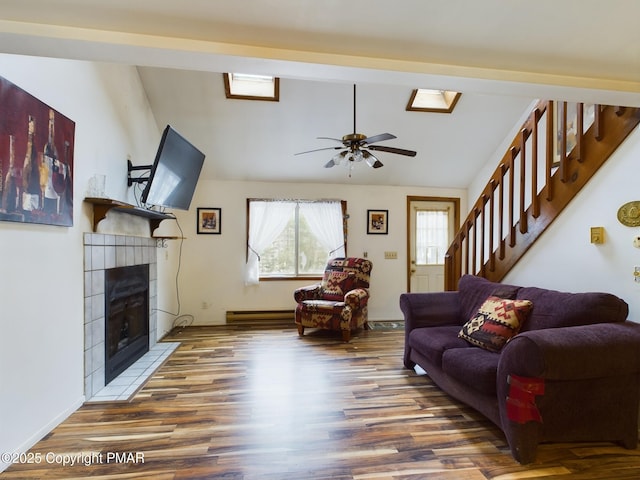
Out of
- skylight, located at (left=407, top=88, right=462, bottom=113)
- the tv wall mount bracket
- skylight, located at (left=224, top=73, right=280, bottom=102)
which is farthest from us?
skylight, located at (left=407, top=88, right=462, bottom=113)

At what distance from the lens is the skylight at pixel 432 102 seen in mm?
3934

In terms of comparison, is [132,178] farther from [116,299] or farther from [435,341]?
[435,341]

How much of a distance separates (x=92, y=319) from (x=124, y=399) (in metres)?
0.66

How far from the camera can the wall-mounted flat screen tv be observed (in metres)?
2.76

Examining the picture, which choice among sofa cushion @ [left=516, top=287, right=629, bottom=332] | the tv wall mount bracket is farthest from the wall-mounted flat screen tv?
sofa cushion @ [left=516, top=287, right=629, bottom=332]

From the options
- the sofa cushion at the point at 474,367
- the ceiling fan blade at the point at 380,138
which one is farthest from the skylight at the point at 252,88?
the sofa cushion at the point at 474,367

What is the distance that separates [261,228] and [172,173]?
1.91 metres

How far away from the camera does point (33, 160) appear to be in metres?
1.87

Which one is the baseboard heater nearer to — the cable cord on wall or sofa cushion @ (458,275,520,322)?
the cable cord on wall

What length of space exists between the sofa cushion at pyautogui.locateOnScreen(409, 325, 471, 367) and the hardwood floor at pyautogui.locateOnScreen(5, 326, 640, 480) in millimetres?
308

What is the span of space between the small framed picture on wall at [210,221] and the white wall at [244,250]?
7cm

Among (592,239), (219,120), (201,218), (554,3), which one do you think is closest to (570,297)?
(592,239)

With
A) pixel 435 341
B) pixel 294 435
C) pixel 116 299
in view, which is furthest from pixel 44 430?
pixel 435 341

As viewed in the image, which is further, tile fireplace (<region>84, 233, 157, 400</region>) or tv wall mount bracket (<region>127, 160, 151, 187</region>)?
tv wall mount bracket (<region>127, 160, 151, 187</region>)
